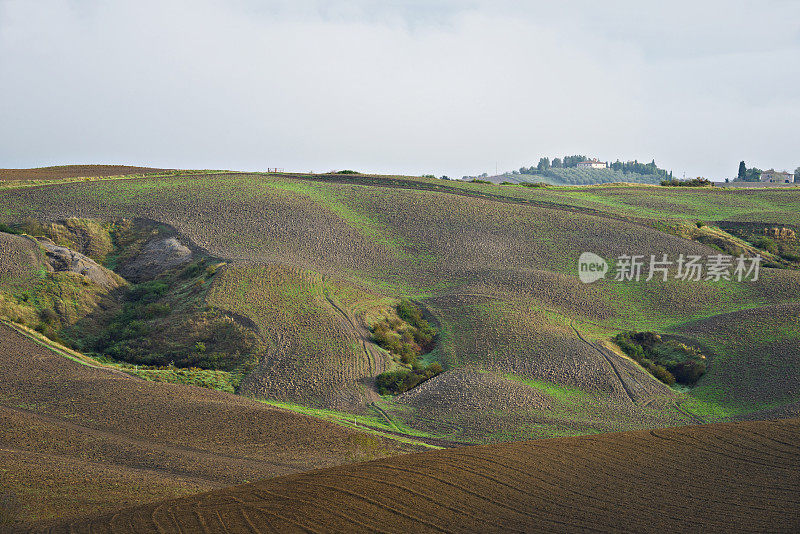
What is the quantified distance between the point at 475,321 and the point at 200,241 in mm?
22074

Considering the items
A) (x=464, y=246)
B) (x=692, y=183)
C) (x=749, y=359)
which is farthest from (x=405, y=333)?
(x=692, y=183)

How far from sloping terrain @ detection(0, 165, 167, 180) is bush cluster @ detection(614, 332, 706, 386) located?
5685 cm

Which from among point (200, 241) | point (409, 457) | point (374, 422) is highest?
point (200, 241)

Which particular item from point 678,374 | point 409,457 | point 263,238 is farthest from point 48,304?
point 678,374

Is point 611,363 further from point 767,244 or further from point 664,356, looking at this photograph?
point 767,244

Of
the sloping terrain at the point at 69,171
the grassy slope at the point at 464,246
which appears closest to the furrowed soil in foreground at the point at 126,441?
the grassy slope at the point at 464,246

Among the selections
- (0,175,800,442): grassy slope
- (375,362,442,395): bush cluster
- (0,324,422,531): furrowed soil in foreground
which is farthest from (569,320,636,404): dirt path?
(0,324,422,531): furrowed soil in foreground

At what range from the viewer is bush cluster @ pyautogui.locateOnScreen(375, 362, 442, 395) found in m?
29.2

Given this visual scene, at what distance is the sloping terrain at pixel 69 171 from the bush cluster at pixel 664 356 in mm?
56846

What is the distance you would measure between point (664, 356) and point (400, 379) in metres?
14.7

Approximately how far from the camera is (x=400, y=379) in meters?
29.8

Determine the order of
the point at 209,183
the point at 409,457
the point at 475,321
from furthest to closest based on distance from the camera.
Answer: the point at 209,183
the point at 475,321
the point at 409,457

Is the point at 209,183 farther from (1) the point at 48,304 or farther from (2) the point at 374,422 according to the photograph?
(2) the point at 374,422

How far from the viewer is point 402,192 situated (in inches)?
2435
